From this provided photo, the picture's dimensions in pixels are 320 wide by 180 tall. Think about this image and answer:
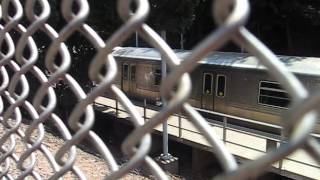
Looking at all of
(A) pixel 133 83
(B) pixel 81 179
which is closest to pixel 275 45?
(A) pixel 133 83

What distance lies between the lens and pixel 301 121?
2.30 ft

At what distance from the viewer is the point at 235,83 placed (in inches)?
530

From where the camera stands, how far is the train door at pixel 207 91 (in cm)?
1435

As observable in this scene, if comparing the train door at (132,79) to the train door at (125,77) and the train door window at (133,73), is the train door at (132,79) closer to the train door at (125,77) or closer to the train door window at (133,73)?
the train door window at (133,73)

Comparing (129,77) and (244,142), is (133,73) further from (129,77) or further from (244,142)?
(244,142)

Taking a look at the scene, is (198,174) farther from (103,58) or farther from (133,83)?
(103,58)

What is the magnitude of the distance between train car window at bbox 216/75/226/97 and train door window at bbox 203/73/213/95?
0.26m

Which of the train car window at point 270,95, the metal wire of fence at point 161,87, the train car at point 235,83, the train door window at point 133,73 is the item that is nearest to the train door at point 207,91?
the train car at point 235,83

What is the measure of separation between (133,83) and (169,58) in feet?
54.3

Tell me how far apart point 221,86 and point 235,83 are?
2.30 ft

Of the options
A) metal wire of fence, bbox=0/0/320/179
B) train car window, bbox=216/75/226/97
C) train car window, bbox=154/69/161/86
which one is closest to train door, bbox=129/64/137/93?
train car window, bbox=154/69/161/86

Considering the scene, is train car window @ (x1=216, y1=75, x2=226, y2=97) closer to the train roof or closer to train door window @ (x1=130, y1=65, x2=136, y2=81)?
the train roof

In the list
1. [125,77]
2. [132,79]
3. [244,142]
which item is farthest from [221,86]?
[125,77]

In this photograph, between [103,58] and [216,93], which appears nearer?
[103,58]
